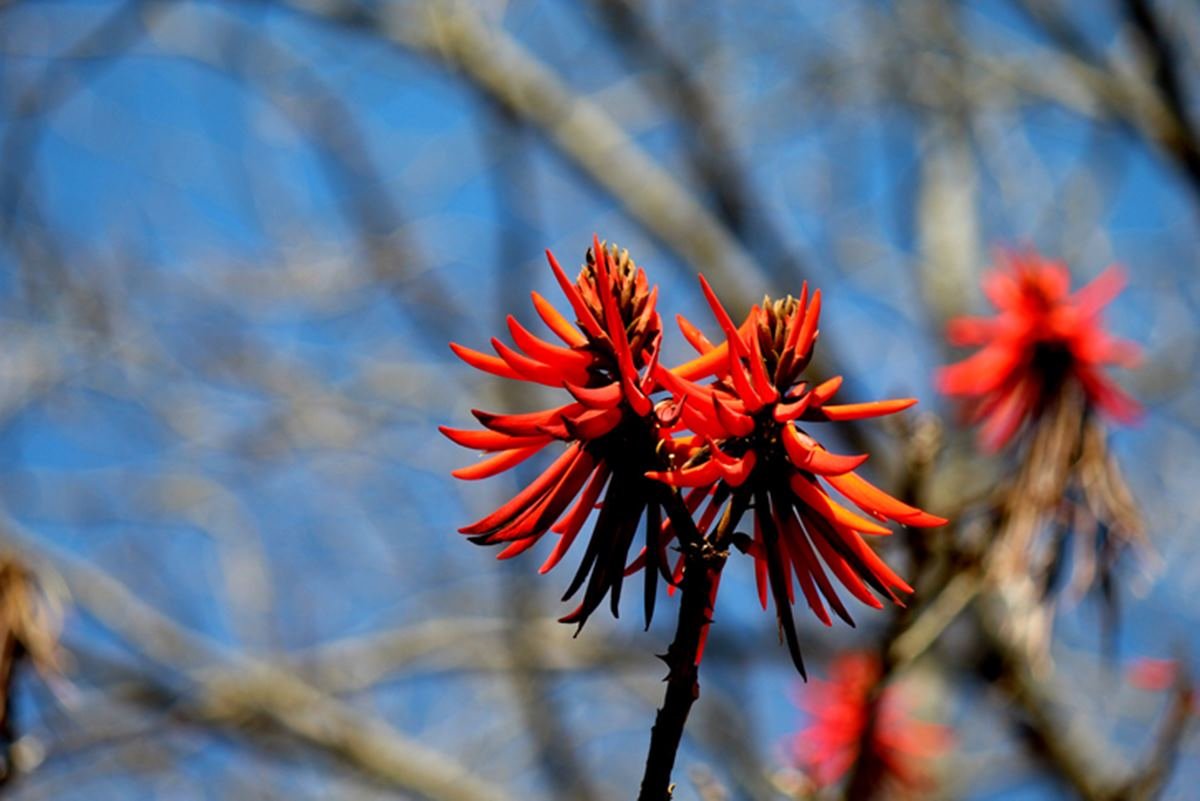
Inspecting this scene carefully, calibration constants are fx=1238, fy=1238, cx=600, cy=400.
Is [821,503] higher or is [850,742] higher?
[850,742]

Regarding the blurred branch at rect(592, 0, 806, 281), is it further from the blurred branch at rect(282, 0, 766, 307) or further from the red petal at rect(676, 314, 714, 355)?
the red petal at rect(676, 314, 714, 355)

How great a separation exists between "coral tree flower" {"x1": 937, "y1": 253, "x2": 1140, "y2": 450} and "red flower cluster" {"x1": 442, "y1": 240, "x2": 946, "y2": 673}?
1.12 meters

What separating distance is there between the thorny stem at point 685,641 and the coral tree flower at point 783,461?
0.02 m

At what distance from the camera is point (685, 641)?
681 millimetres

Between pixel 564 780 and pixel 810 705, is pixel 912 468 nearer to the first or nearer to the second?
pixel 810 705

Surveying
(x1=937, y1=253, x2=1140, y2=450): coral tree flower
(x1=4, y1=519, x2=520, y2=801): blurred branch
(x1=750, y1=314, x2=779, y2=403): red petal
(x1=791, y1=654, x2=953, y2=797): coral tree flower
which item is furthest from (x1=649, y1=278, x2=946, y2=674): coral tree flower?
(x1=4, y1=519, x2=520, y2=801): blurred branch

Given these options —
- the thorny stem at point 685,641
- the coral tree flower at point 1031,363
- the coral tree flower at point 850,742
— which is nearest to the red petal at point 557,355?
the thorny stem at point 685,641

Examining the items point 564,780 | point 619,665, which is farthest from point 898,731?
point 619,665

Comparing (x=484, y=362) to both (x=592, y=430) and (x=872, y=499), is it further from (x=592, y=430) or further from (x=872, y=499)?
(x=872, y=499)

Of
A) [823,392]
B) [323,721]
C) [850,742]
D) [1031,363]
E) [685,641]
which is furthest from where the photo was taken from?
[323,721]

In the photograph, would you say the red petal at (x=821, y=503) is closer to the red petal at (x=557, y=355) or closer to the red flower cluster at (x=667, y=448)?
the red flower cluster at (x=667, y=448)

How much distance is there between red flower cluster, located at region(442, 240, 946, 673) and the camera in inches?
28.6

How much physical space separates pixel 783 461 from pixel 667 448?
0.25 ft

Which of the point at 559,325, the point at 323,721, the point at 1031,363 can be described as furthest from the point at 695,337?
the point at 323,721
